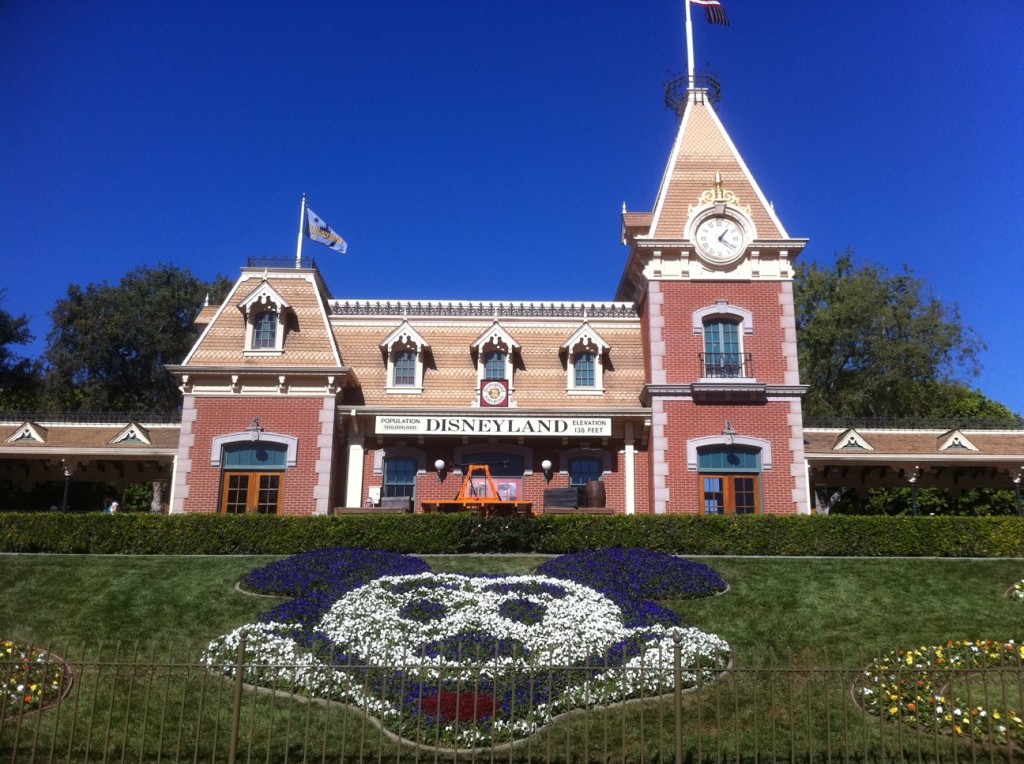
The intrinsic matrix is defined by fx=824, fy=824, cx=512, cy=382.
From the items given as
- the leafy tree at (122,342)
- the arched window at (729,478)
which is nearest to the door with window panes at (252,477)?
the arched window at (729,478)

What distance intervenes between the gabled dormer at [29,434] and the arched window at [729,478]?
19.3 metres

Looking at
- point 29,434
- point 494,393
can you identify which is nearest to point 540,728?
point 494,393

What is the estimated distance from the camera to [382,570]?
15891 mm

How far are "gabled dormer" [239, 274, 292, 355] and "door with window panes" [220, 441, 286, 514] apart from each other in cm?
308

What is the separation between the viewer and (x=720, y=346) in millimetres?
23828

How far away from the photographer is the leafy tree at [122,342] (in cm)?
4481

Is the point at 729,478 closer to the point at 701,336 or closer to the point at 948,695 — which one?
the point at 701,336

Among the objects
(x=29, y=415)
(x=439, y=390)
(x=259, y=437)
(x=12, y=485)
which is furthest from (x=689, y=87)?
(x=12, y=485)

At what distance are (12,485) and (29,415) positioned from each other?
8.99m

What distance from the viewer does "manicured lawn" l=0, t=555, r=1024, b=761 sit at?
10.2 metres

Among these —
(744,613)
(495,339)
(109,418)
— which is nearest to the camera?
(744,613)

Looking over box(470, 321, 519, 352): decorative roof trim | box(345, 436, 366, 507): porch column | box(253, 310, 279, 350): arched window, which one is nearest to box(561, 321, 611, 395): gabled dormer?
box(470, 321, 519, 352): decorative roof trim

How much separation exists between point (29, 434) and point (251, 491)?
7.37 metres

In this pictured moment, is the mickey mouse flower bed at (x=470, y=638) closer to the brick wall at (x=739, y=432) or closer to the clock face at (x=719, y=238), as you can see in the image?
the brick wall at (x=739, y=432)
